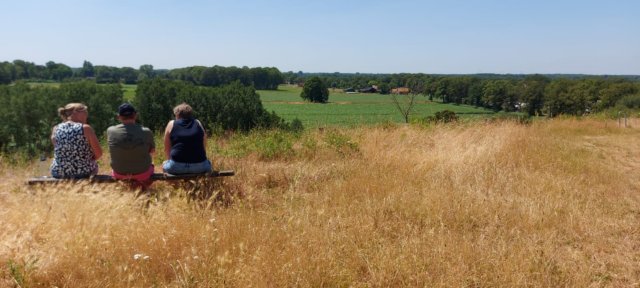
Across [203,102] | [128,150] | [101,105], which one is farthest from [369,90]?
[128,150]

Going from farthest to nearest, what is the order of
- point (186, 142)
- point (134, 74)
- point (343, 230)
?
point (134, 74) < point (186, 142) < point (343, 230)

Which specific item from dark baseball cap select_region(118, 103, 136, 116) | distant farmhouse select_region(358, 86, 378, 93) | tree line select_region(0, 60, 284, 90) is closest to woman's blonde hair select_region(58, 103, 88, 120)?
dark baseball cap select_region(118, 103, 136, 116)

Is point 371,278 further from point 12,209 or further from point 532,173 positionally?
point 532,173

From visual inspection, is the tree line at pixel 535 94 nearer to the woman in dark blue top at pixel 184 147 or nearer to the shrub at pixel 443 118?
the shrub at pixel 443 118

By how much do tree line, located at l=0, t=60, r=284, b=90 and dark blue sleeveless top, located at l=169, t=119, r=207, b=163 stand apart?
80920mm

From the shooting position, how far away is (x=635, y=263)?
3.09 metres

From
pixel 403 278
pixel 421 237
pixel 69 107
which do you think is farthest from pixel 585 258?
pixel 69 107

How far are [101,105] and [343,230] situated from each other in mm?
47970

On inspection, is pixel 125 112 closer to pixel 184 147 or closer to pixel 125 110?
pixel 125 110

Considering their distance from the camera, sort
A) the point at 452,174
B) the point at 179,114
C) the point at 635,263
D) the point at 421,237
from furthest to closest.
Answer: the point at 452,174 → the point at 179,114 → the point at 421,237 → the point at 635,263

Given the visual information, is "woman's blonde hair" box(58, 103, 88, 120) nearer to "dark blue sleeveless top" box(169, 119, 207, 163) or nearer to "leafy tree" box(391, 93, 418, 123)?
"dark blue sleeveless top" box(169, 119, 207, 163)

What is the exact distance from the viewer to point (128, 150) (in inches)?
177

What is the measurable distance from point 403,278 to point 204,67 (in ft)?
308

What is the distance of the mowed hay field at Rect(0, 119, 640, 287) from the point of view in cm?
265
